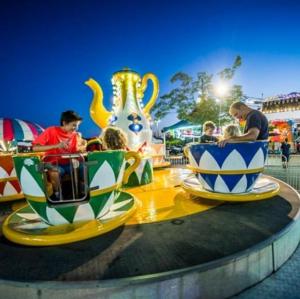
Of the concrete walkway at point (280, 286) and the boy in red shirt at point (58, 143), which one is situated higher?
the boy in red shirt at point (58, 143)

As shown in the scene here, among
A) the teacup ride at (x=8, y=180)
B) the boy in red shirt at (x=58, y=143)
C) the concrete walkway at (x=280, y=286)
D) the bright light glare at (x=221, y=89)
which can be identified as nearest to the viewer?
the concrete walkway at (x=280, y=286)

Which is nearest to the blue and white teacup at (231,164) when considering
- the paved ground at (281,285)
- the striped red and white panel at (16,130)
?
the paved ground at (281,285)

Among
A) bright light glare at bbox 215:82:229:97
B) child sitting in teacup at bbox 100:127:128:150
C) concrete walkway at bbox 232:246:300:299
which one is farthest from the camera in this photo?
bright light glare at bbox 215:82:229:97

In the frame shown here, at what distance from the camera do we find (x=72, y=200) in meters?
1.65

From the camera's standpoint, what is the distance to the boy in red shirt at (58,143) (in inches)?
66.8

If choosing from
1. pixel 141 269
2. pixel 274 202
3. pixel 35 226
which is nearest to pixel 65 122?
pixel 35 226

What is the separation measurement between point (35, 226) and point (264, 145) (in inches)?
89.5

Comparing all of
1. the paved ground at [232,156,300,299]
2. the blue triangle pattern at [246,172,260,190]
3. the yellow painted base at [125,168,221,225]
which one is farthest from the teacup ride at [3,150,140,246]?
the blue triangle pattern at [246,172,260,190]

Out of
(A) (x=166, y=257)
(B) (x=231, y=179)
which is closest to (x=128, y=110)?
(B) (x=231, y=179)

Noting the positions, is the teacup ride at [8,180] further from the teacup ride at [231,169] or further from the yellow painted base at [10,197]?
the teacup ride at [231,169]

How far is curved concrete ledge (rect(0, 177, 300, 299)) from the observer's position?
3.82ft

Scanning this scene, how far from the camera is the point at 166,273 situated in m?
1.23

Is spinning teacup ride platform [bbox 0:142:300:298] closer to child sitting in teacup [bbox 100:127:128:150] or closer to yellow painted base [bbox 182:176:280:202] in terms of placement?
yellow painted base [bbox 182:176:280:202]

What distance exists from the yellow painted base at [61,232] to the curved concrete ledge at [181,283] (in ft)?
1.22
